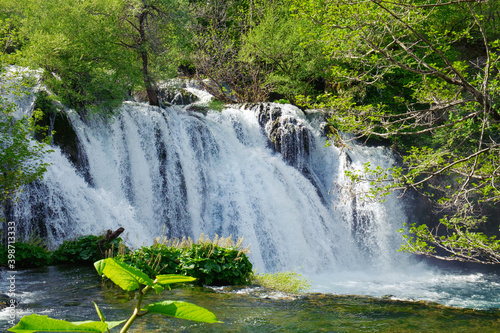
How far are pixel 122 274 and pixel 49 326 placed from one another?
0.44 feet

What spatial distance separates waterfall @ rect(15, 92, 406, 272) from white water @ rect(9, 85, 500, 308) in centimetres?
4

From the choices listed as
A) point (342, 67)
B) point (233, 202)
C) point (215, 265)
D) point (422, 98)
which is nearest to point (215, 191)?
point (233, 202)

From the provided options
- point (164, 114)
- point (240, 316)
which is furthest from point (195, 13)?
point (240, 316)

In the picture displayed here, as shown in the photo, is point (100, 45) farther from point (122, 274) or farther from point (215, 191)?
point (122, 274)

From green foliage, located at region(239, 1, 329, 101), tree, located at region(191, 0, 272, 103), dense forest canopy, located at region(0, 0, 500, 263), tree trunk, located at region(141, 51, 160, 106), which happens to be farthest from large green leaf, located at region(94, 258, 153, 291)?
tree, located at region(191, 0, 272, 103)

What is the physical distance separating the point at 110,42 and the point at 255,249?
33.9ft

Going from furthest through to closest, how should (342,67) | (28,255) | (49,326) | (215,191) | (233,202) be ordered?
1. (342,67)
2. (215,191)
3. (233,202)
4. (28,255)
5. (49,326)

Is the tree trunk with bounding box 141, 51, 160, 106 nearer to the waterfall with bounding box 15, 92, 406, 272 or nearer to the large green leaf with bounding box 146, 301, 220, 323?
the waterfall with bounding box 15, 92, 406, 272

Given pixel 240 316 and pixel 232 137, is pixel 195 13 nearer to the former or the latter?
pixel 232 137

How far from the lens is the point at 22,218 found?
1015 cm

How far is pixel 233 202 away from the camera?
14617 mm

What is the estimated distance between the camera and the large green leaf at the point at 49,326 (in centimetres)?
60

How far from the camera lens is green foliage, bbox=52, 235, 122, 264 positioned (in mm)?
9945

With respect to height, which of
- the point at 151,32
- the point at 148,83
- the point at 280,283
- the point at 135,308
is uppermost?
the point at 151,32
